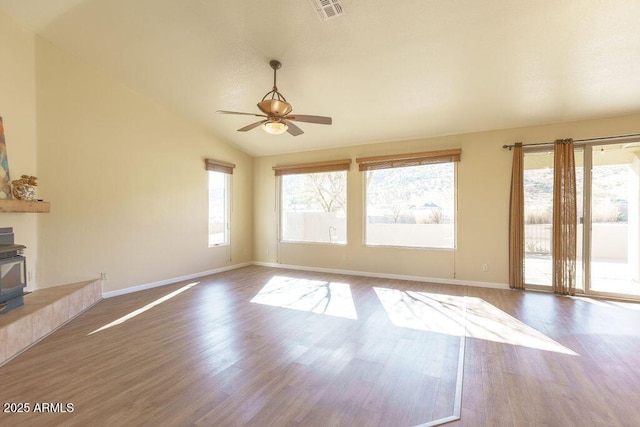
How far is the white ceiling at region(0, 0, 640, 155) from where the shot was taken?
2.83 meters

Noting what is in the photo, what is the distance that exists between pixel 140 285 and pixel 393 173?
4.80 meters

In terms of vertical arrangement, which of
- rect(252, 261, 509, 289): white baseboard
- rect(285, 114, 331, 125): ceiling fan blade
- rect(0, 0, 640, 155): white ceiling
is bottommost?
rect(252, 261, 509, 289): white baseboard

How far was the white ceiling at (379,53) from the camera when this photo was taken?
9.29ft

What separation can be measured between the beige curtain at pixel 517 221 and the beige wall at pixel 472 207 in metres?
0.10

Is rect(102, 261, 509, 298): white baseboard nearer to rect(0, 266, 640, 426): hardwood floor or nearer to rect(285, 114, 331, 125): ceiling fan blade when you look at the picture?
rect(0, 266, 640, 426): hardwood floor

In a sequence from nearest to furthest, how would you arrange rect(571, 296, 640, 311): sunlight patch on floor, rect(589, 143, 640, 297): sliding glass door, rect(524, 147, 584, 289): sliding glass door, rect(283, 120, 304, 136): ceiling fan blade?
rect(283, 120, 304, 136): ceiling fan blade
rect(571, 296, 640, 311): sunlight patch on floor
rect(589, 143, 640, 297): sliding glass door
rect(524, 147, 584, 289): sliding glass door

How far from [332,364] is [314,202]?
4289mm

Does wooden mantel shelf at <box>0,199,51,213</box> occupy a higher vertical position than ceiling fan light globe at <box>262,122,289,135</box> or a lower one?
lower

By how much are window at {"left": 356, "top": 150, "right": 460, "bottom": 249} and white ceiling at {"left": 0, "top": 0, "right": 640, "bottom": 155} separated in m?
0.79

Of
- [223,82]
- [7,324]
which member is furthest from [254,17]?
[7,324]

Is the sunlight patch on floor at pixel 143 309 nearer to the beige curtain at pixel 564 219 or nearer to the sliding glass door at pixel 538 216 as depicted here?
the sliding glass door at pixel 538 216

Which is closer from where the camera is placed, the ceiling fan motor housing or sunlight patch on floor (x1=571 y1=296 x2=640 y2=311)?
the ceiling fan motor housing

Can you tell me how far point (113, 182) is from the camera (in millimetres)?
4410

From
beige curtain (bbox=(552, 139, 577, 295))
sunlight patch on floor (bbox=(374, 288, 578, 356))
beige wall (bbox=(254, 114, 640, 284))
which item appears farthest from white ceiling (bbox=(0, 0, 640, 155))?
sunlight patch on floor (bbox=(374, 288, 578, 356))
